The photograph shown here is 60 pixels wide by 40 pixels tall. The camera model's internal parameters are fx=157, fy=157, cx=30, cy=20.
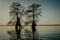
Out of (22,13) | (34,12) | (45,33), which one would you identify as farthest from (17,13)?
(45,33)

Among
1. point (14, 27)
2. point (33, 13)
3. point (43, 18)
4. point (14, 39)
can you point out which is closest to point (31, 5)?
point (33, 13)

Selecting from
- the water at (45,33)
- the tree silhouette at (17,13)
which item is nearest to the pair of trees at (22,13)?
the tree silhouette at (17,13)

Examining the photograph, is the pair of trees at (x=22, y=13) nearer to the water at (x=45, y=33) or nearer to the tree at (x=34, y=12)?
the tree at (x=34, y=12)

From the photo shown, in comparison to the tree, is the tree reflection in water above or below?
below

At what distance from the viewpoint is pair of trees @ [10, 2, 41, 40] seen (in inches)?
89.2

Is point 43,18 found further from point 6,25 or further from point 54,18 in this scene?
point 6,25

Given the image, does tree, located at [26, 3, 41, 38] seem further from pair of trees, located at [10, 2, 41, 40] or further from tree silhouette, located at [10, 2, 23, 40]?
tree silhouette, located at [10, 2, 23, 40]

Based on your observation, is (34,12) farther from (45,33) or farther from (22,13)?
(45,33)

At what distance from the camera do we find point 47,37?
7.39 ft

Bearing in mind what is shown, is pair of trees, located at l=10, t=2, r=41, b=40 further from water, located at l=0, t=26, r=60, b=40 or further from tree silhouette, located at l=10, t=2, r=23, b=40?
water, located at l=0, t=26, r=60, b=40

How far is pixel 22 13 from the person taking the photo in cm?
229

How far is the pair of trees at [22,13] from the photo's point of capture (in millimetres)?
2266

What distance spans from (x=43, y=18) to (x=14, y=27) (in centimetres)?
44

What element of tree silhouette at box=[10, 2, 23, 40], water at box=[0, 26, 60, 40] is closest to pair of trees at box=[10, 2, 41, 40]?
tree silhouette at box=[10, 2, 23, 40]
